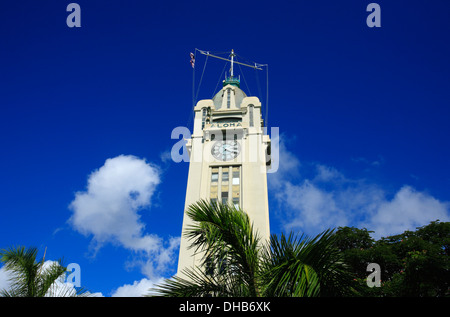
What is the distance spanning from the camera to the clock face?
41219mm

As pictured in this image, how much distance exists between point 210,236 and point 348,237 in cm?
2424

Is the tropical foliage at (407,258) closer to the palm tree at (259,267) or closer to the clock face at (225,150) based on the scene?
the palm tree at (259,267)

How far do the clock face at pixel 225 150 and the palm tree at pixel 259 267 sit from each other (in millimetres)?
31063

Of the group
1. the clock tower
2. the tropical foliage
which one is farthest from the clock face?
the tropical foliage

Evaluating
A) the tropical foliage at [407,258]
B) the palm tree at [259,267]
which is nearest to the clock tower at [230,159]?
the tropical foliage at [407,258]

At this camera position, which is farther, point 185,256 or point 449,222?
point 185,256

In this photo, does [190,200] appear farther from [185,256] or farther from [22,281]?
[22,281]

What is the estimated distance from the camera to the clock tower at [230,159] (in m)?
36.6

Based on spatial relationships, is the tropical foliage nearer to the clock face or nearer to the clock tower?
the clock tower

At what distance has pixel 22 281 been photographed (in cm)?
1165
